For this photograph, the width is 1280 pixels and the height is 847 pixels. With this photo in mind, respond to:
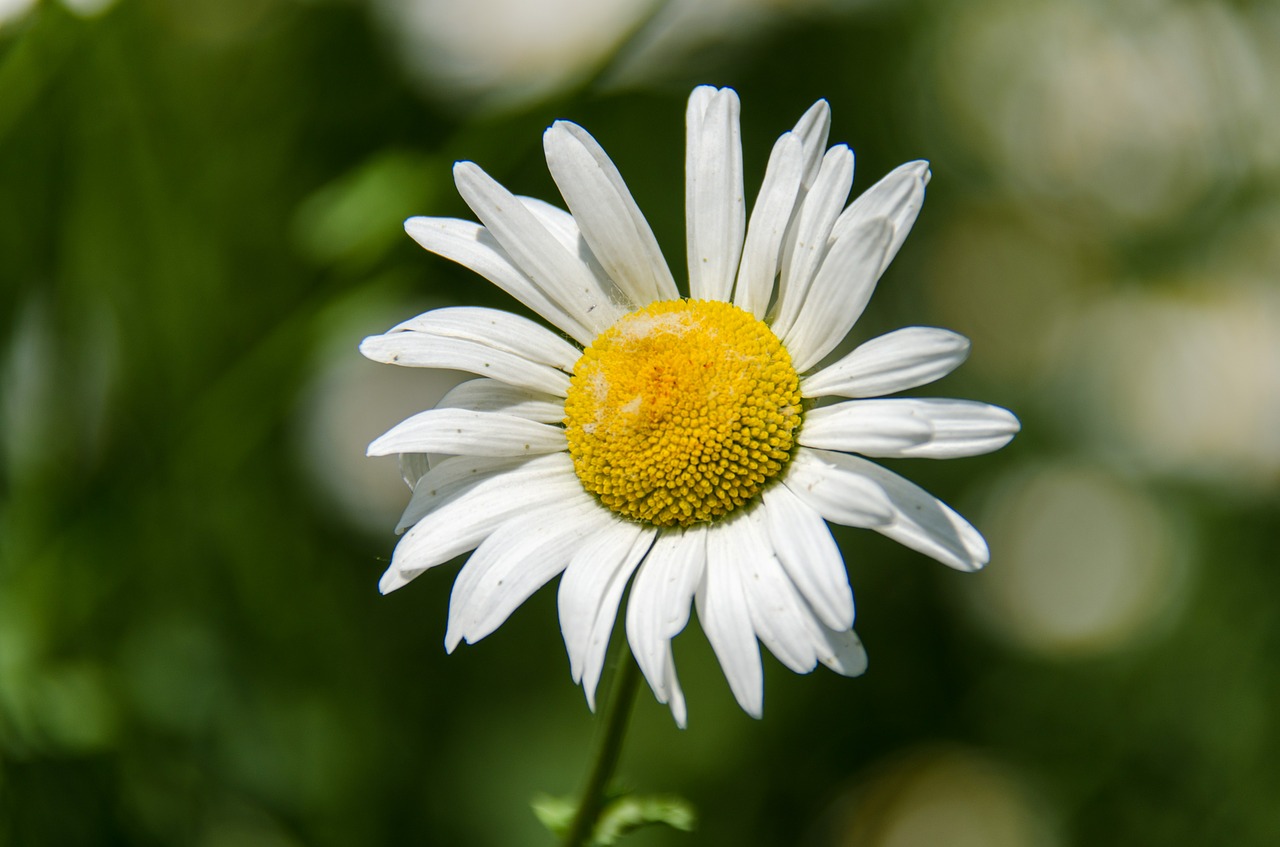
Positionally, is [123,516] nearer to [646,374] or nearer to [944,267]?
[646,374]

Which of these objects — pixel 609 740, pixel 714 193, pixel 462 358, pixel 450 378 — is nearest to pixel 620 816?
pixel 609 740

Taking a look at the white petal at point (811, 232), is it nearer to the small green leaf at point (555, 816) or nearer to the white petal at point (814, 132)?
the white petal at point (814, 132)

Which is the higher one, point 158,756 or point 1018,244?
point 1018,244

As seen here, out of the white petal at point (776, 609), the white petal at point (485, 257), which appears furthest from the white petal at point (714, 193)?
the white petal at point (776, 609)

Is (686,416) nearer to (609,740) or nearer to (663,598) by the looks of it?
(663,598)

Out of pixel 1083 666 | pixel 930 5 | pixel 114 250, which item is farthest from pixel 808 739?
pixel 930 5
